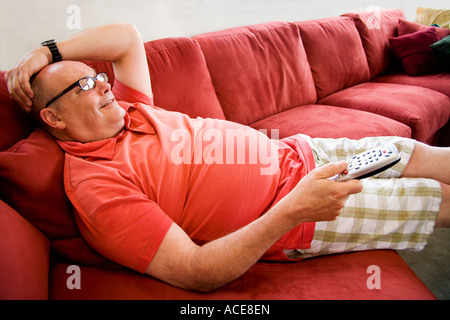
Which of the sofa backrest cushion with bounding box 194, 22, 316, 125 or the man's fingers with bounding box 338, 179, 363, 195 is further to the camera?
the sofa backrest cushion with bounding box 194, 22, 316, 125

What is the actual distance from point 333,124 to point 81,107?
129cm

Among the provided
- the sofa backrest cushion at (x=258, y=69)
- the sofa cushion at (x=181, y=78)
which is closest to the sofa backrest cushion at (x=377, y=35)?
the sofa backrest cushion at (x=258, y=69)

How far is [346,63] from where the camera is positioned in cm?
237

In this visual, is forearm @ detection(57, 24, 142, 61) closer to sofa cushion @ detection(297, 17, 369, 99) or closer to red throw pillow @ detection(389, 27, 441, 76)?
sofa cushion @ detection(297, 17, 369, 99)

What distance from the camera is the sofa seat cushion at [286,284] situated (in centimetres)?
82

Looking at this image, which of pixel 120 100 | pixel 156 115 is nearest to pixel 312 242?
pixel 156 115

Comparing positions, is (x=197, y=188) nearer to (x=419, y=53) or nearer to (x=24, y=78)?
(x=24, y=78)

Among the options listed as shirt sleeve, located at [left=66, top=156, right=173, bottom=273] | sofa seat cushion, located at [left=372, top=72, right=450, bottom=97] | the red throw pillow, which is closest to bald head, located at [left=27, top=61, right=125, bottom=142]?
shirt sleeve, located at [left=66, top=156, right=173, bottom=273]

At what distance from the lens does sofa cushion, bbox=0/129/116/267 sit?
850mm

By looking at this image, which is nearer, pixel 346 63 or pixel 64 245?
pixel 64 245

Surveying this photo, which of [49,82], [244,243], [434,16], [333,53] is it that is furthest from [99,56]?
[434,16]

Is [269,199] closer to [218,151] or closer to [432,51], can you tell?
[218,151]

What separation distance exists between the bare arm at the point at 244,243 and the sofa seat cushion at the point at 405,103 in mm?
1365
